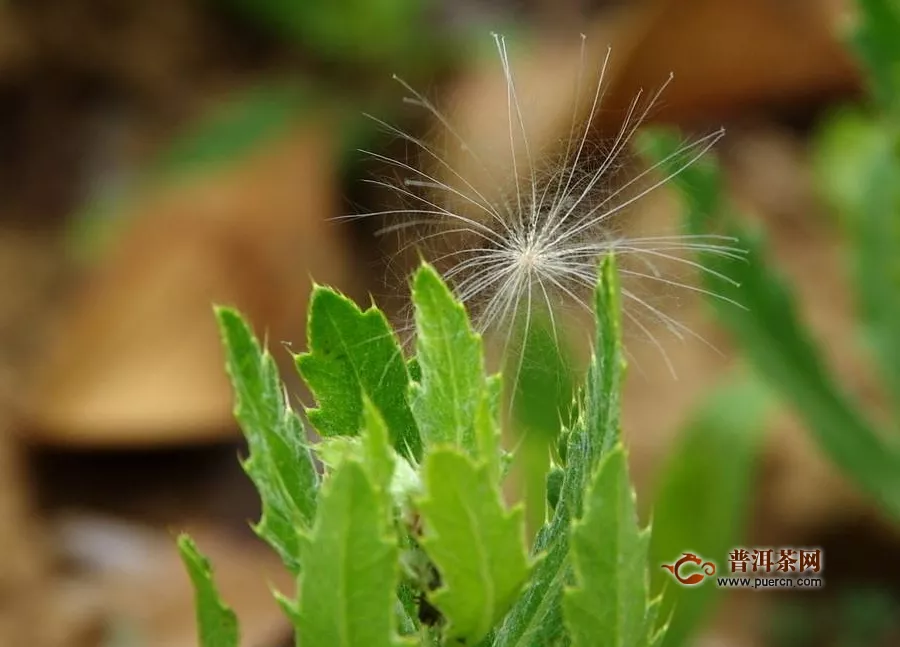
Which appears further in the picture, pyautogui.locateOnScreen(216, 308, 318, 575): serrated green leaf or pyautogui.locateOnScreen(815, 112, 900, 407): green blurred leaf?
pyautogui.locateOnScreen(815, 112, 900, 407): green blurred leaf

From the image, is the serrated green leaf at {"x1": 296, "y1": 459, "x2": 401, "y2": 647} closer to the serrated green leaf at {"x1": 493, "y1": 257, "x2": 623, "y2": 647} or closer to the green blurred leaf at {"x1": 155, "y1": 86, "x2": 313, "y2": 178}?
the serrated green leaf at {"x1": 493, "y1": 257, "x2": 623, "y2": 647}

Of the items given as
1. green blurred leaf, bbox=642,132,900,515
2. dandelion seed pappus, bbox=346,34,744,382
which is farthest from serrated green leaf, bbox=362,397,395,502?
green blurred leaf, bbox=642,132,900,515

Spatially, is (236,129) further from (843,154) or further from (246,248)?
(843,154)

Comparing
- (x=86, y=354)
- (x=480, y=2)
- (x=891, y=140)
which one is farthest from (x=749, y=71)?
(x=86, y=354)

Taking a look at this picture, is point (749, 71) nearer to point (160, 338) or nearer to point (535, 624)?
point (160, 338)

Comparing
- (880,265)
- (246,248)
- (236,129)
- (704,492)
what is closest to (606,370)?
(704,492)

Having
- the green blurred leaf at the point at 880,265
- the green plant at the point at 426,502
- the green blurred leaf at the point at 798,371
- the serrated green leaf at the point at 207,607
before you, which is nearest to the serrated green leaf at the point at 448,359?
the green plant at the point at 426,502

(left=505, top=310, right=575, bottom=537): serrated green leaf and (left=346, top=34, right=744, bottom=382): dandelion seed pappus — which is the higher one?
(left=346, top=34, right=744, bottom=382): dandelion seed pappus
